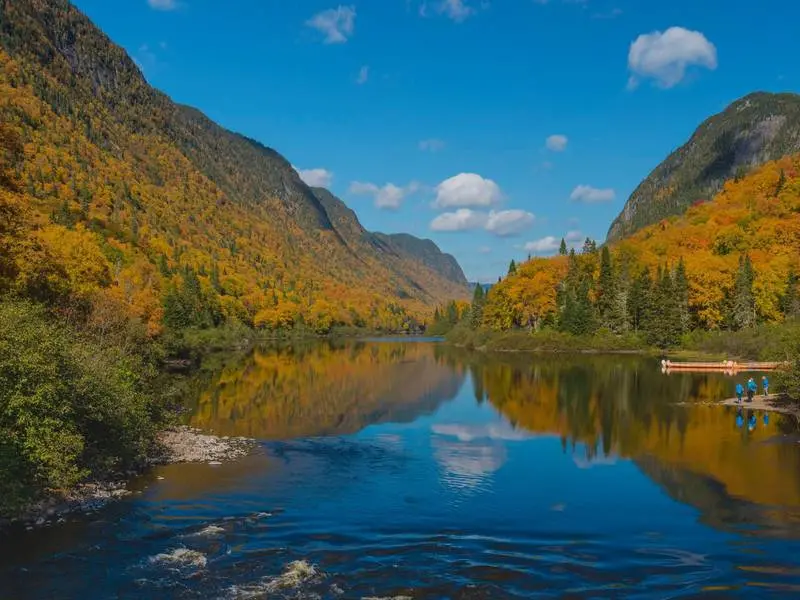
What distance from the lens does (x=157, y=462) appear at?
30469 mm

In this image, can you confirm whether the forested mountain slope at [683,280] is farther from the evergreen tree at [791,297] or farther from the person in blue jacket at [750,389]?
the person in blue jacket at [750,389]

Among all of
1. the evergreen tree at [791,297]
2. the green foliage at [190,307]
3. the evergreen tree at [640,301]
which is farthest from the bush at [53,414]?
the evergreen tree at [640,301]

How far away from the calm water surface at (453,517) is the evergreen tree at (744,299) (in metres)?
60.6

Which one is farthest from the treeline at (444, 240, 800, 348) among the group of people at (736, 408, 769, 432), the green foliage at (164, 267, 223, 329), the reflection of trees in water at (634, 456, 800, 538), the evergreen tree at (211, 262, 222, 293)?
the reflection of trees in water at (634, 456, 800, 538)

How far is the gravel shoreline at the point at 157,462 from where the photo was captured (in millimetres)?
21875

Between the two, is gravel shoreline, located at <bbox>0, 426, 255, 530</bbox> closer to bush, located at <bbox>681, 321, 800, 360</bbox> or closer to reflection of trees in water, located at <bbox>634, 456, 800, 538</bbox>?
reflection of trees in water, located at <bbox>634, 456, 800, 538</bbox>

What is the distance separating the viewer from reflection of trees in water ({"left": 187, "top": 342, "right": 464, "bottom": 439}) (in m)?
44.4

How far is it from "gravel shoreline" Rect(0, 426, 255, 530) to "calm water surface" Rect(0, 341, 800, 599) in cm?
88

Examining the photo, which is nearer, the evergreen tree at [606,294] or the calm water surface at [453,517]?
the calm water surface at [453,517]

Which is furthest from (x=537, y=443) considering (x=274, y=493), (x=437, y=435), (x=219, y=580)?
(x=219, y=580)

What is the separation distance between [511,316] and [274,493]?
117113mm

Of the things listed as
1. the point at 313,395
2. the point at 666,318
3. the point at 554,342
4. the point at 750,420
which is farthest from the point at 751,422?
the point at 554,342

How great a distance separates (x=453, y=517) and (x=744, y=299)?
91954mm

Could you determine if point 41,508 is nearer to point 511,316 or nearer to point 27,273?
point 27,273
